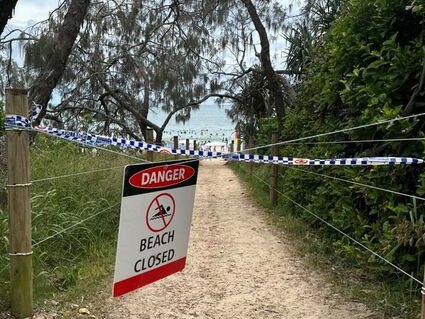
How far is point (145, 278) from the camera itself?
3156mm

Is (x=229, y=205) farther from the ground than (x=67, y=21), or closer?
closer

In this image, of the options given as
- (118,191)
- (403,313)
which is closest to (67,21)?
(118,191)

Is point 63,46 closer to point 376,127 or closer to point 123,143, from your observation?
point 123,143

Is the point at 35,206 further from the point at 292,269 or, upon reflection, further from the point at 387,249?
the point at 387,249

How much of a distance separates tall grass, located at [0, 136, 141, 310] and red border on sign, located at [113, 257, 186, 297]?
1103 mm

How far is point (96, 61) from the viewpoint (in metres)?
17.3

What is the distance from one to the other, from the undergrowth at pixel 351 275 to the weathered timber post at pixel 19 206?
2700 millimetres

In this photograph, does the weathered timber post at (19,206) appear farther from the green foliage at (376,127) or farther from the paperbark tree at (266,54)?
the paperbark tree at (266,54)

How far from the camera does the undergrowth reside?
3.98m

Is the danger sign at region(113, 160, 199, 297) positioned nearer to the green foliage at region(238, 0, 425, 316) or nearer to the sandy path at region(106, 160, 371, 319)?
the sandy path at region(106, 160, 371, 319)

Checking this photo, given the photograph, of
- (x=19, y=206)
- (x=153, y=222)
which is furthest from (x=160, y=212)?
(x=19, y=206)

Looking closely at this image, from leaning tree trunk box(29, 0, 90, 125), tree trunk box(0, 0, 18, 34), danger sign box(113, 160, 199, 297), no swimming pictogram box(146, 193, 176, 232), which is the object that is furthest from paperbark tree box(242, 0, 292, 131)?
no swimming pictogram box(146, 193, 176, 232)

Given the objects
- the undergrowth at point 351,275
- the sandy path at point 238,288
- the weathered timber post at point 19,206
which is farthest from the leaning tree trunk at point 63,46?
the weathered timber post at point 19,206

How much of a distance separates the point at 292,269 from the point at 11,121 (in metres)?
3.36
